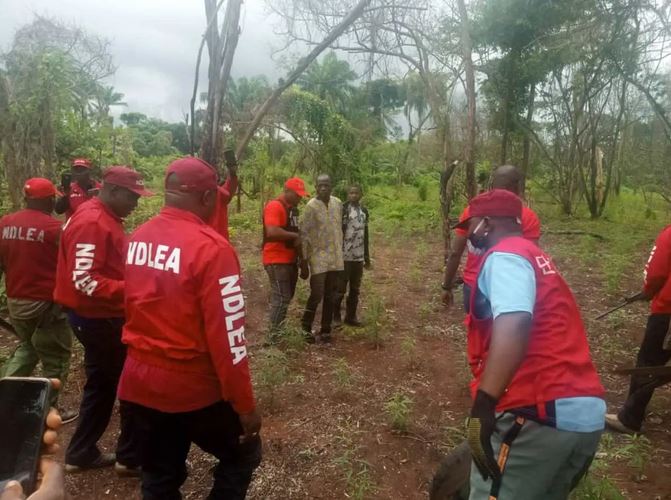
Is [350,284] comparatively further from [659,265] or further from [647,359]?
[659,265]

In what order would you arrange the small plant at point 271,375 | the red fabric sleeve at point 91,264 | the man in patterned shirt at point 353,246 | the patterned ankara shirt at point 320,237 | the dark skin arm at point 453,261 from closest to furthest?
the red fabric sleeve at point 91,264
the small plant at point 271,375
the dark skin arm at point 453,261
the patterned ankara shirt at point 320,237
the man in patterned shirt at point 353,246


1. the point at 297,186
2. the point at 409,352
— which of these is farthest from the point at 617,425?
the point at 297,186

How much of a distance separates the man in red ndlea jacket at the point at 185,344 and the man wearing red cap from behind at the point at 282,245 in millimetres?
2621

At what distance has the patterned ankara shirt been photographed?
17.3 ft

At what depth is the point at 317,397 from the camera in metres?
4.28

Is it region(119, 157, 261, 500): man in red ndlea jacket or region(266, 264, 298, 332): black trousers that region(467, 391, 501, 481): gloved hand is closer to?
region(119, 157, 261, 500): man in red ndlea jacket

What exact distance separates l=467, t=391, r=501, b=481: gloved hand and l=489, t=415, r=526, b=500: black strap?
21mm

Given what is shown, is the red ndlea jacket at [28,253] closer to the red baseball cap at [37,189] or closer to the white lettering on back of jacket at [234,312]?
the red baseball cap at [37,189]

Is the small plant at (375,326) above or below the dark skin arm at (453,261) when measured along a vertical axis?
below

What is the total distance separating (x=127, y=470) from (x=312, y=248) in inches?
108

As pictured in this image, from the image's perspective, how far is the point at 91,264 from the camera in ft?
9.85

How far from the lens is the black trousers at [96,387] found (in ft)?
10.4

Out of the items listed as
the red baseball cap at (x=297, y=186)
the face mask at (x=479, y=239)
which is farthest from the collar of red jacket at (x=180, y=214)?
the red baseball cap at (x=297, y=186)

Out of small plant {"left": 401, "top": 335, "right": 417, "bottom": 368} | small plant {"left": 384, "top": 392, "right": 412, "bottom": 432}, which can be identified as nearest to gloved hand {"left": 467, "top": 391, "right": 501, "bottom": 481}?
small plant {"left": 384, "top": 392, "right": 412, "bottom": 432}
